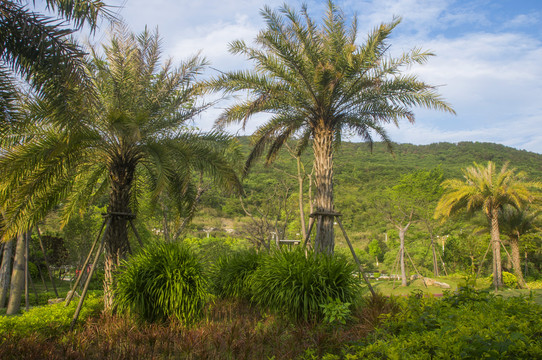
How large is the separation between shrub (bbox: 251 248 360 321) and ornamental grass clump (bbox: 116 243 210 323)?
1315 millimetres

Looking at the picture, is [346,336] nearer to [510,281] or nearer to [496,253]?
[496,253]

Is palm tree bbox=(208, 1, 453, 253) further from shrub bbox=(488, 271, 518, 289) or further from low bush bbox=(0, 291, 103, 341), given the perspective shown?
shrub bbox=(488, 271, 518, 289)

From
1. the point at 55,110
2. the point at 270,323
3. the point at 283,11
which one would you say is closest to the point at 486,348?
the point at 270,323

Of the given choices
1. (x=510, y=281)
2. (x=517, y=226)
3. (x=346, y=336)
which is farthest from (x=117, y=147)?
(x=517, y=226)

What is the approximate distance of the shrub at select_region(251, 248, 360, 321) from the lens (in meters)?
7.01

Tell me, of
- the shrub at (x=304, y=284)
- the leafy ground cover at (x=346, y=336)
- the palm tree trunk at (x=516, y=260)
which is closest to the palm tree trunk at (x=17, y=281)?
the leafy ground cover at (x=346, y=336)

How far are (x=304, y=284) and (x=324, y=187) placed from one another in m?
3.85

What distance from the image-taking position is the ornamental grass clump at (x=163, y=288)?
24.0 ft

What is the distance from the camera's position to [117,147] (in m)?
9.33

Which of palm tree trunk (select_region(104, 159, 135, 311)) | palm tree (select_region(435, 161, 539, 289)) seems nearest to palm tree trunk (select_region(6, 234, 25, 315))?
palm tree trunk (select_region(104, 159, 135, 311))

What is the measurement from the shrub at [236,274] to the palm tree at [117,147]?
1953mm

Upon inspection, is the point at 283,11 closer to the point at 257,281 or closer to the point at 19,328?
the point at 257,281

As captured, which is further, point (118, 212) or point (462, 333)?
point (118, 212)

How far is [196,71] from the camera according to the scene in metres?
10.8
